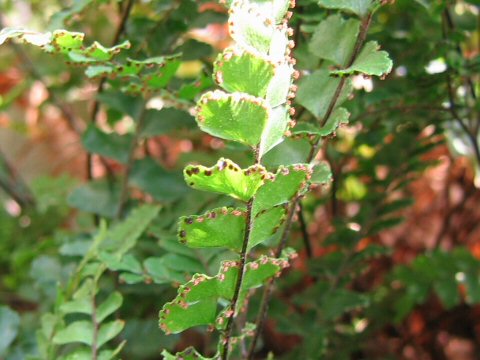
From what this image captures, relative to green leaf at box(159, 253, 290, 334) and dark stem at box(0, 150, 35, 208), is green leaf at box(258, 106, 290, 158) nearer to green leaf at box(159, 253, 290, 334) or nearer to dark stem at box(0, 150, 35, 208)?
green leaf at box(159, 253, 290, 334)

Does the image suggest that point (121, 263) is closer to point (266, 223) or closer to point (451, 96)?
point (266, 223)

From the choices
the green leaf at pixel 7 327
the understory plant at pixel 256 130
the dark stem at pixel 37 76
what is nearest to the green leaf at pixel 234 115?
the understory plant at pixel 256 130

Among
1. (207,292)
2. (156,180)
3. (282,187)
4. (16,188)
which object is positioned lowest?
(16,188)

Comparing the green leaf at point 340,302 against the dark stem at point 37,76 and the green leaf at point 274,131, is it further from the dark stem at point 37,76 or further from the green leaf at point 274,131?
the dark stem at point 37,76

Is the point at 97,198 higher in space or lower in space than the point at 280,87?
lower

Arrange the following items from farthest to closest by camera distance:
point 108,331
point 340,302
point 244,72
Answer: point 340,302, point 108,331, point 244,72

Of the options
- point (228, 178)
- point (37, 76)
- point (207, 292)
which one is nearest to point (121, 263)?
point (207, 292)
